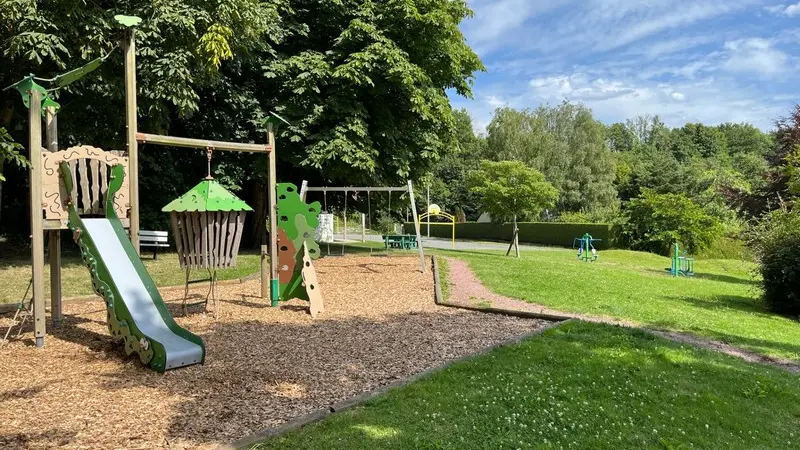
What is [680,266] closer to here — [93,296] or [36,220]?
[93,296]

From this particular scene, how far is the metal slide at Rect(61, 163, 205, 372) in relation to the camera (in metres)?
5.31

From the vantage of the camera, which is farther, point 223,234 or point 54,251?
point 223,234

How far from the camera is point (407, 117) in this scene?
17.4 m

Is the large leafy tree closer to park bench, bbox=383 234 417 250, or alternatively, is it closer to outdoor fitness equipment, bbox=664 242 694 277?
park bench, bbox=383 234 417 250

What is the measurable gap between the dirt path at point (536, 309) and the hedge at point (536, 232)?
2140 cm

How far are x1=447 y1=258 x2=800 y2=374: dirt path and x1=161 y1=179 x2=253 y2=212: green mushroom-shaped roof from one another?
4313 millimetres

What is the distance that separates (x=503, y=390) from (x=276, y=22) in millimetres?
14761

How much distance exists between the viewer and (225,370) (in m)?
5.30

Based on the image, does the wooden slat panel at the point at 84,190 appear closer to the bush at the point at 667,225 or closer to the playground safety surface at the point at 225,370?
the playground safety surface at the point at 225,370

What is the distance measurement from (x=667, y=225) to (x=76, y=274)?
93.1ft

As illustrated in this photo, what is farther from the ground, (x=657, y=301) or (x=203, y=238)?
(x=203, y=238)

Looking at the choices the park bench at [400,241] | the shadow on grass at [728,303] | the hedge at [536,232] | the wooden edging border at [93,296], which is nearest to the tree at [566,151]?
the hedge at [536,232]

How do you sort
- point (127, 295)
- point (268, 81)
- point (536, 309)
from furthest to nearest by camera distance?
1. point (268, 81)
2. point (536, 309)
3. point (127, 295)

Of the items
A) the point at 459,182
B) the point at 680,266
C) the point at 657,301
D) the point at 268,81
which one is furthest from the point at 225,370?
the point at 459,182
